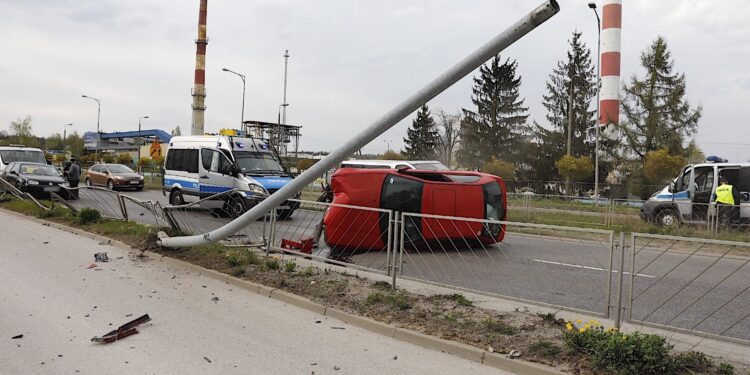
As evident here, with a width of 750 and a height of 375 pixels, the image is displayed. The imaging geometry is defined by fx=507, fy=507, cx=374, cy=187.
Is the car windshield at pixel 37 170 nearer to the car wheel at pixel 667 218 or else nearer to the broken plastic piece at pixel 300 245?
the broken plastic piece at pixel 300 245

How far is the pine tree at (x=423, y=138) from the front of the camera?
199 ft

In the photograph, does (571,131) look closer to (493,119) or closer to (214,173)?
(493,119)

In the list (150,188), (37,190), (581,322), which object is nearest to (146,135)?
(150,188)

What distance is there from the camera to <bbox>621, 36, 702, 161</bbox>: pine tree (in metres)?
38.0

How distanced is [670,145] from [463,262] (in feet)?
120

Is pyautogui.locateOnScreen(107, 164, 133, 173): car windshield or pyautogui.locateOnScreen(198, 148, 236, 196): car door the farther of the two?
pyautogui.locateOnScreen(107, 164, 133, 173): car windshield

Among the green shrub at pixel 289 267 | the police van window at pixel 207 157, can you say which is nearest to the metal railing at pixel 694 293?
the green shrub at pixel 289 267

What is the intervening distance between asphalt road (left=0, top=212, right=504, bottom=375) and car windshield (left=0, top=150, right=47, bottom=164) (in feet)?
59.0

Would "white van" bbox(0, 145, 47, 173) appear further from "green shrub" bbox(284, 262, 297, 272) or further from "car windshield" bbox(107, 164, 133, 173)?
"green shrub" bbox(284, 262, 297, 272)

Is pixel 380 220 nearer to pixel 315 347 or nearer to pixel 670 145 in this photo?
pixel 315 347

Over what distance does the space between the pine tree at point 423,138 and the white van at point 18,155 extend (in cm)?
4183

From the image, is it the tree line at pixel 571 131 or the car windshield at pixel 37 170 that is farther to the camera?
the tree line at pixel 571 131

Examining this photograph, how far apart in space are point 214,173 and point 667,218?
13.6m

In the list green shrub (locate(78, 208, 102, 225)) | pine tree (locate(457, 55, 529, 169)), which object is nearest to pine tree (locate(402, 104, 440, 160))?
pine tree (locate(457, 55, 529, 169))
